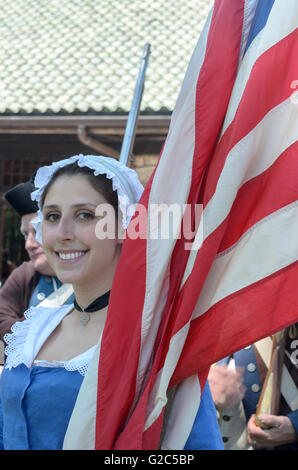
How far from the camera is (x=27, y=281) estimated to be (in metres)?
3.60

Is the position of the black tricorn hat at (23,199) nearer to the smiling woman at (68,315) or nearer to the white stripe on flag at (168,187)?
the smiling woman at (68,315)

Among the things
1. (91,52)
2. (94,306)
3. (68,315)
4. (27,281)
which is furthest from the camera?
(91,52)

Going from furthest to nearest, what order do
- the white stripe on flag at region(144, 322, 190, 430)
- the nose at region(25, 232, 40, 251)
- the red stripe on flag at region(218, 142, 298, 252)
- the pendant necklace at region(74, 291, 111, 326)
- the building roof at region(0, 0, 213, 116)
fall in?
the building roof at region(0, 0, 213, 116) → the nose at region(25, 232, 40, 251) → the pendant necklace at region(74, 291, 111, 326) → the red stripe on flag at region(218, 142, 298, 252) → the white stripe on flag at region(144, 322, 190, 430)

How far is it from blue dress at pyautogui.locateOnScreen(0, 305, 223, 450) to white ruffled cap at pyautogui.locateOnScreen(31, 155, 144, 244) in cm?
44

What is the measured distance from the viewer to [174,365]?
168cm

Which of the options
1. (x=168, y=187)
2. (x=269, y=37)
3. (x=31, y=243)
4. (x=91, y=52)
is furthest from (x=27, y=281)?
(x=91, y=52)

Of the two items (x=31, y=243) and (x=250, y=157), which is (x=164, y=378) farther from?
(x=31, y=243)

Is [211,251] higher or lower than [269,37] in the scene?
lower

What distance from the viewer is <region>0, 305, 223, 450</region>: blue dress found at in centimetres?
179

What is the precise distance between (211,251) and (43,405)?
643 mm

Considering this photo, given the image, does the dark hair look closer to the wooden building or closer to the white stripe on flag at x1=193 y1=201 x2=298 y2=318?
the white stripe on flag at x1=193 y1=201 x2=298 y2=318

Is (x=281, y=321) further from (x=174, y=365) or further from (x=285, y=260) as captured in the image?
(x=174, y=365)

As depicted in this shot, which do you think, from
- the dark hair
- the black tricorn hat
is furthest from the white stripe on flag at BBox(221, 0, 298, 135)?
the black tricorn hat

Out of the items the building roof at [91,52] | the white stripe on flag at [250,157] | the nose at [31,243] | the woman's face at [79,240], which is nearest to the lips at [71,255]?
the woman's face at [79,240]
